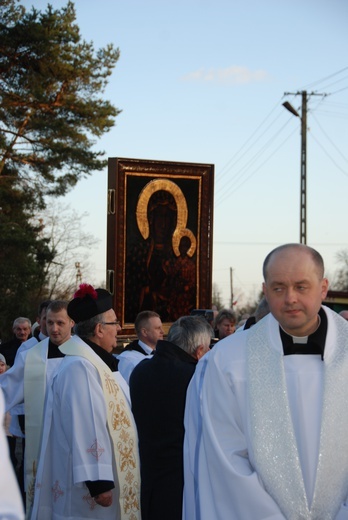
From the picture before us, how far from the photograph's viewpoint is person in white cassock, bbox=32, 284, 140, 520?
5.35m

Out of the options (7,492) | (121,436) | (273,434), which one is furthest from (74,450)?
(7,492)

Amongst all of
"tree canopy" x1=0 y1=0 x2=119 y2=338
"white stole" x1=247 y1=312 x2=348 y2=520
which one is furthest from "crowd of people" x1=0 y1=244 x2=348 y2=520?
"tree canopy" x1=0 y1=0 x2=119 y2=338

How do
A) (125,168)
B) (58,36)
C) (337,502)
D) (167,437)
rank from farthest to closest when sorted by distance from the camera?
1. (58,36)
2. (125,168)
3. (167,437)
4. (337,502)

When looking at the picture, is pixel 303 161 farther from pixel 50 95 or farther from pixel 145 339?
pixel 145 339

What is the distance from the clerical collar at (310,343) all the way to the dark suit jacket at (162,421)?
5.16 feet

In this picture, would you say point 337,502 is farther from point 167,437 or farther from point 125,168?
point 125,168

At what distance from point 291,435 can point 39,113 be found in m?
20.6

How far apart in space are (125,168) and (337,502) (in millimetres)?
8955

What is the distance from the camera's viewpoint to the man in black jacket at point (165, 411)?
521cm

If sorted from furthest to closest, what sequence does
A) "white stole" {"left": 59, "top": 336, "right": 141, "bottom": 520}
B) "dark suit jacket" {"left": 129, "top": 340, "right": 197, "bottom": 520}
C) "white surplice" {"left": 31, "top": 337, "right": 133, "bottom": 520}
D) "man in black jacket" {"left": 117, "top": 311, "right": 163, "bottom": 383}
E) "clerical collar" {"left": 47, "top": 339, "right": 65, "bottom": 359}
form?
"man in black jacket" {"left": 117, "top": 311, "right": 163, "bottom": 383} → "clerical collar" {"left": 47, "top": 339, "right": 65, "bottom": 359} → "white stole" {"left": 59, "top": 336, "right": 141, "bottom": 520} → "white surplice" {"left": 31, "top": 337, "right": 133, "bottom": 520} → "dark suit jacket" {"left": 129, "top": 340, "right": 197, "bottom": 520}

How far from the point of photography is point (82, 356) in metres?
5.55

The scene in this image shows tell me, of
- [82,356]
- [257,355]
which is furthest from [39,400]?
[257,355]

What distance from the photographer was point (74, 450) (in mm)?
5332

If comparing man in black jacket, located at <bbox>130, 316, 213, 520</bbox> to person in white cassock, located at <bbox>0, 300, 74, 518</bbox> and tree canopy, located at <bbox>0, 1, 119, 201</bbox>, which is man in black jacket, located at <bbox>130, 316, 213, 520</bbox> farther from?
tree canopy, located at <bbox>0, 1, 119, 201</bbox>
